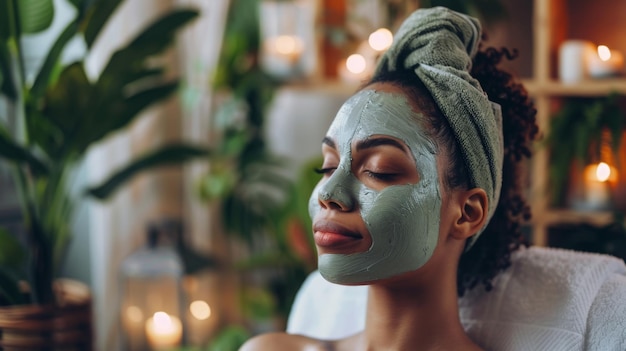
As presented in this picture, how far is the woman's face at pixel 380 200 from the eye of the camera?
1.00 metres

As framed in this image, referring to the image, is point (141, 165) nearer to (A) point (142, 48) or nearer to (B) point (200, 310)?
(A) point (142, 48)

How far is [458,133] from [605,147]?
0.77 m

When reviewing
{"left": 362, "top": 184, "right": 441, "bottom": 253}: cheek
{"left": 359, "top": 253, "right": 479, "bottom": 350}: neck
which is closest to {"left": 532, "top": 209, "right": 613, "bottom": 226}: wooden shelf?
{"left": 359, "top": 253, "right": 479, "bottom": 350}: neck

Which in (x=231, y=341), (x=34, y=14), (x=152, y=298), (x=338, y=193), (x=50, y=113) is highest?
(x=34, y=14)

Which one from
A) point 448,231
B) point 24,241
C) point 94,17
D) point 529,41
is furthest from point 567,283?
point 24,241

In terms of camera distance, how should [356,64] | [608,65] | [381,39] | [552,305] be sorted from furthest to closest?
[356,64] → [381,39] → [608,65] → [552,305]

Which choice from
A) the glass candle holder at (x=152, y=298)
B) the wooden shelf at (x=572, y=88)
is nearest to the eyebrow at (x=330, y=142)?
the wooden shelf at (x=572, y=88)

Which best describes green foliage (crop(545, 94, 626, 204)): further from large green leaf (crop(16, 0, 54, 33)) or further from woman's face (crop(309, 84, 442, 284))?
large green leaf (crop(16, 0, 54, 33))

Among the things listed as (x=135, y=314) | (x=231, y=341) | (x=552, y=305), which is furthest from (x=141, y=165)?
(x=552, y=305)

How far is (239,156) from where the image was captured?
9.25 ft

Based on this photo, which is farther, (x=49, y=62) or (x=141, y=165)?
(x=141, y=165)

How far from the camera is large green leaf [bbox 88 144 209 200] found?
200cm

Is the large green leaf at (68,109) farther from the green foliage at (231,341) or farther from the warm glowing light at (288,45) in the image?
the warm glowing light at (288,45)

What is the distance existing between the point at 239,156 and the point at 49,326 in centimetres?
121
